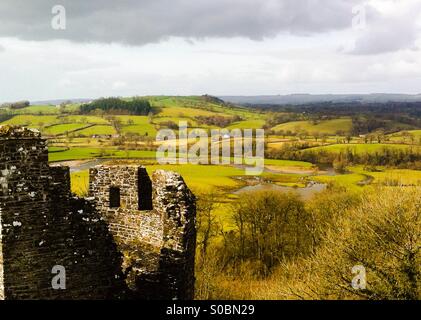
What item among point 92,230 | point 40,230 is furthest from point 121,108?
point 40,230

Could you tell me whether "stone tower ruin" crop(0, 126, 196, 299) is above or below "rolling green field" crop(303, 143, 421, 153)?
above

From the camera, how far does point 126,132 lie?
335 feet

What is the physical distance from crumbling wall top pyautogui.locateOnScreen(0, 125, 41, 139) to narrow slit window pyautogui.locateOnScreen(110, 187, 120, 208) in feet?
6.59

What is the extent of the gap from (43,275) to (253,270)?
96.3ft

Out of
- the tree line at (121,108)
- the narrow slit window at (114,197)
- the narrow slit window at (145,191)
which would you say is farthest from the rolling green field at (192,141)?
the narrow slit window at (145,191)

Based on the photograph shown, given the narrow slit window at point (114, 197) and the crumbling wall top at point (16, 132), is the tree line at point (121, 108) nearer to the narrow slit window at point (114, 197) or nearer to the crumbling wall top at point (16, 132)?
the narrow slit window at point (114, 197)

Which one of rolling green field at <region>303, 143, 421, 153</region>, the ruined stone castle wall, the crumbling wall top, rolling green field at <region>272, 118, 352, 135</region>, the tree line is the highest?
the tree line

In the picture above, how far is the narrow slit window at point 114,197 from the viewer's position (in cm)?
962

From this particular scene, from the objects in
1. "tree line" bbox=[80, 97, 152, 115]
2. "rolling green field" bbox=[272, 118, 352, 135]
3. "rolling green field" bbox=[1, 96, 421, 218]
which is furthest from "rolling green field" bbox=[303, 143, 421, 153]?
"tree line" bbox=[80, 97, 152, 115]

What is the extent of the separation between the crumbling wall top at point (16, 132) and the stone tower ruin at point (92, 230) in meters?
0.02

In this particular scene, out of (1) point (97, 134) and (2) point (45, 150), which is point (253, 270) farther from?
(1) point (97, 134)

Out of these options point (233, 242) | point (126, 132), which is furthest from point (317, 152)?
point (233, 242)

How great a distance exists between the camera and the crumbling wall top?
320 inches

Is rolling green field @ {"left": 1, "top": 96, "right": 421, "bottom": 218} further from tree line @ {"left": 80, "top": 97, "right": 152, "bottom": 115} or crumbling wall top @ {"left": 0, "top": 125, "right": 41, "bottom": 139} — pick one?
crumbling wall top @ {"left": 0, "top": 125, "right": 41, "bottom": 139}
